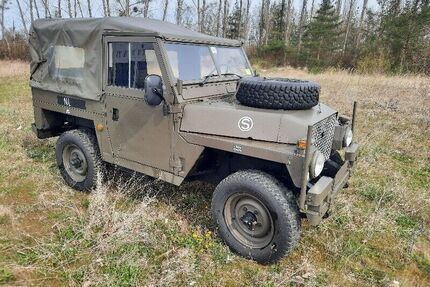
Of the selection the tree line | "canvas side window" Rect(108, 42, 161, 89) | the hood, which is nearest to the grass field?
the hood

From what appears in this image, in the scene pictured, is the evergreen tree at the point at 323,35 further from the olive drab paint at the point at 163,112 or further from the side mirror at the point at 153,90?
the side mirror at the point at 153,90

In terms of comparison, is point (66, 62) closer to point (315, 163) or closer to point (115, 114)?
point (115, 114)

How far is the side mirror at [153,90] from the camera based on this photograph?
138 inches

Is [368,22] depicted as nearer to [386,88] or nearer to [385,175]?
[386,88]

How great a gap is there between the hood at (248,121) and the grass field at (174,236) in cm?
119

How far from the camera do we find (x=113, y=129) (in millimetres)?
4336

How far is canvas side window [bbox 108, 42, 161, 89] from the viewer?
151 inches

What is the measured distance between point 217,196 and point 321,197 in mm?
1039

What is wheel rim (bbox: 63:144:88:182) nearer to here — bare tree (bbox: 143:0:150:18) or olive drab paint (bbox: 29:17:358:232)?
olive drab paint (bbox: 29:17:358:232)

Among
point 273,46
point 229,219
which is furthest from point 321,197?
point 273,46

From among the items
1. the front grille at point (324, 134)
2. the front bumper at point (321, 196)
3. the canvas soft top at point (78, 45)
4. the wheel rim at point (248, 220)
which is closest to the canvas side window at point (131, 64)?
the canvas soft top at point (78, 45)

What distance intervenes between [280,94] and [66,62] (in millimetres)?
3054

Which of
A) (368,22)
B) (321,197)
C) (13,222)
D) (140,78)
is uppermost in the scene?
(368,22)

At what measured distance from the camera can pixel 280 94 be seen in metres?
3.37
